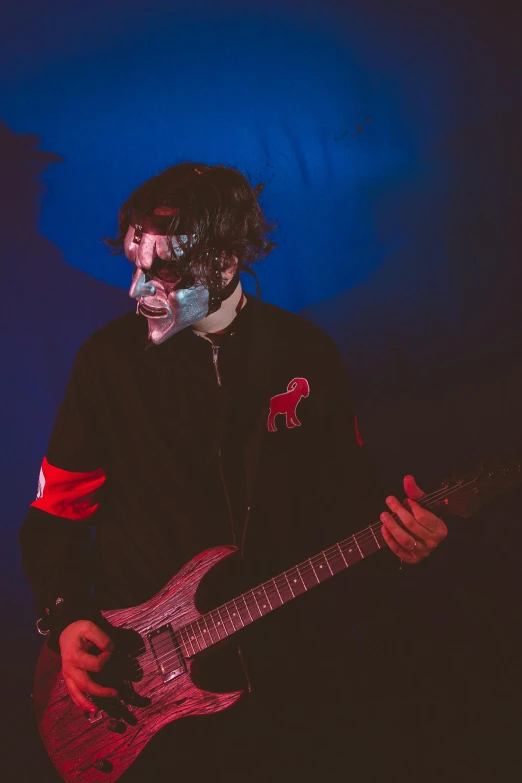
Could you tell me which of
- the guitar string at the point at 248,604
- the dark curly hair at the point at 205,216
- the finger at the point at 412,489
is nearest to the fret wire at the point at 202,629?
the guitar string at the point at 248,604

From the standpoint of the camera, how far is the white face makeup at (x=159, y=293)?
4.41 feet

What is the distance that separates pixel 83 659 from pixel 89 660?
0.06 feet

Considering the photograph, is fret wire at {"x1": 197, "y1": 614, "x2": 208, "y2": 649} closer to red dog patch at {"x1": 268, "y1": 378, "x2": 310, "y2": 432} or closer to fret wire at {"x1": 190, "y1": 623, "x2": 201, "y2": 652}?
fret wire at {"x1": 190, "y1": 623, "x2": 201, "y2": 652}

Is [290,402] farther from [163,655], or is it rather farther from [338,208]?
[163,655]

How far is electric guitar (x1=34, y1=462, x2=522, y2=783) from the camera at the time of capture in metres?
1.37

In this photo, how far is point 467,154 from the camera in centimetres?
175

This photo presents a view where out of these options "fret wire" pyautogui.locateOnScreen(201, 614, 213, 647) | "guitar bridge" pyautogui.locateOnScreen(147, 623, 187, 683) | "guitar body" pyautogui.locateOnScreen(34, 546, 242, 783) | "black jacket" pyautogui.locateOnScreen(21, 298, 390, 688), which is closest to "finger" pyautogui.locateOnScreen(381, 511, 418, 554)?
"black jacket" pyautogui.locateOnScreen(21, 298, 390, 688)

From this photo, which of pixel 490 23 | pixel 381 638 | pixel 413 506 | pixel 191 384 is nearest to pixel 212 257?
pixel 191 384

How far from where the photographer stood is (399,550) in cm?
137

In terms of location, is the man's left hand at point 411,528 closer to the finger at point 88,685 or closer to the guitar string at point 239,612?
the guitar string at point 239,612

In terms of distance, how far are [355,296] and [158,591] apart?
1.21 m

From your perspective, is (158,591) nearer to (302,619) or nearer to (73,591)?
(73,591)

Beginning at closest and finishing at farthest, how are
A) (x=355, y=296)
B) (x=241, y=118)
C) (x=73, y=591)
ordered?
(x=73, y=591) → (x=241, y=118) → (x=355, y=296)

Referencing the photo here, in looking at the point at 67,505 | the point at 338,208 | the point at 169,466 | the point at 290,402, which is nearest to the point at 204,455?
the point at 169,466
